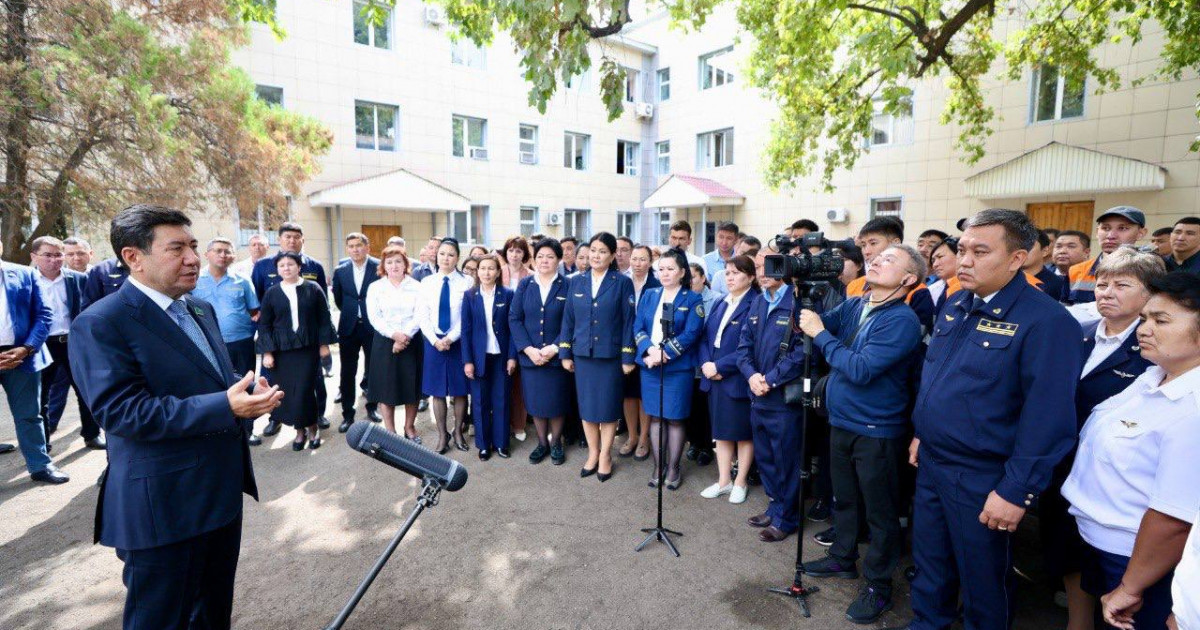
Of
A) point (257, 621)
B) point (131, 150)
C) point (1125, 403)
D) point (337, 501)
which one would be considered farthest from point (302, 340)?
point (1125, 403)

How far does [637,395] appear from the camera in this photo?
519 centimetres

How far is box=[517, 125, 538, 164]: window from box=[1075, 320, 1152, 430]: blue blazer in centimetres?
1607

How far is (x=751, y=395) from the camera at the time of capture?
157 inches

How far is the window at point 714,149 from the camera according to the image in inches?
683

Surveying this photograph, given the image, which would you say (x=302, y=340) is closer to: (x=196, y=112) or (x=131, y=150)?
(x=131, y=150)

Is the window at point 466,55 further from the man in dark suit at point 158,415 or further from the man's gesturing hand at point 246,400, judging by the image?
the man's gesturing hand at point 246,400

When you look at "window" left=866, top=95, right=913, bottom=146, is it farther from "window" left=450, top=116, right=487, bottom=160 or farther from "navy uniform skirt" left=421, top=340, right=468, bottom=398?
"navy uniform skirt" left=421, top=340, right=468, bottom=398

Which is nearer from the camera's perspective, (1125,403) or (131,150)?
(1125,403)

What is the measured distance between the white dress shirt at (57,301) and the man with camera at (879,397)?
667 centimetres

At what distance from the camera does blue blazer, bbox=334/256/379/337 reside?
6266 millimetres

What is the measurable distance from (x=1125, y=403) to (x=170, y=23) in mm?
11294

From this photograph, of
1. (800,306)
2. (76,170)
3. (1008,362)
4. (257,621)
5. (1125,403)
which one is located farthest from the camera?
(76,170)

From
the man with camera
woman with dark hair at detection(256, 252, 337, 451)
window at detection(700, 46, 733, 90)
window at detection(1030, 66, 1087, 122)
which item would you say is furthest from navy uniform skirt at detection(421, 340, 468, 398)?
window at detection(700, 46, 733, 90)

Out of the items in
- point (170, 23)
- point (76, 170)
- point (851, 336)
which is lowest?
point (851, 336)
